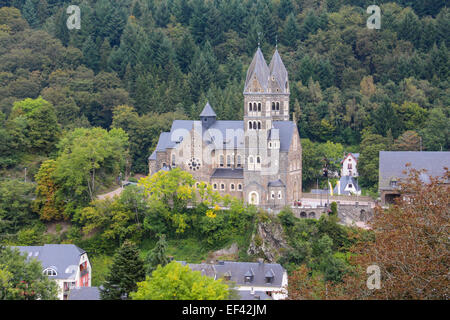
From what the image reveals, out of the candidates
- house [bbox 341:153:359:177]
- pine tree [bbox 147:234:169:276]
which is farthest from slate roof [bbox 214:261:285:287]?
house [bbox 341:153:359:177]

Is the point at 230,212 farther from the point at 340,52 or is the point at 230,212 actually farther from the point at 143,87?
the point at 340,52

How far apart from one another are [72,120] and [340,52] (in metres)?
32.8

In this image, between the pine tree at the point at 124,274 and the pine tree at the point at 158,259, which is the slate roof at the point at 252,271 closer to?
the pine tree at the point at 158,259

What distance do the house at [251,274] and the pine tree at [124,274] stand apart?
5350 millimetres

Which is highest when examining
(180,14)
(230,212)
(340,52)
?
(180,14)

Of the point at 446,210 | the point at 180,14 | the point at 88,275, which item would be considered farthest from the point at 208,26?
the point at 446,210

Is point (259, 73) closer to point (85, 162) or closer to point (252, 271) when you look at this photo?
point (85, 162)

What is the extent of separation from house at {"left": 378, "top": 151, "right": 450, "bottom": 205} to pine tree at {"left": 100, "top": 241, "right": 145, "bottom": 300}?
22927 millimetres

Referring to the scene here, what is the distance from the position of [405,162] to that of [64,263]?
28.5 metres

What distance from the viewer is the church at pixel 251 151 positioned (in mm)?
60438

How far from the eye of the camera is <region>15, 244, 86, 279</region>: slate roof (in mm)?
53094

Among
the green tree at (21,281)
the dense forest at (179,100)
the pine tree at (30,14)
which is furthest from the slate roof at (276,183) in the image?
the pine tree at (30,14)

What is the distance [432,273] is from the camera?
24359 millimetres

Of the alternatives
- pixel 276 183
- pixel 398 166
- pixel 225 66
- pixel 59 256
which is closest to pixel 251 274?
pixel 276 183
